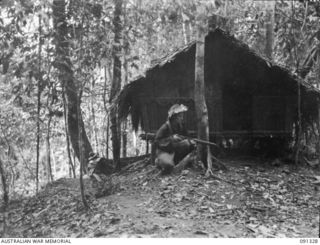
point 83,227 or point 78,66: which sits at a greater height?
point 78,66

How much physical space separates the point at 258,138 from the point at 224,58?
2175mm

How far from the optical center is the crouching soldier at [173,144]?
8.50 meters

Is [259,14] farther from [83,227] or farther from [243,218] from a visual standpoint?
[83,227]

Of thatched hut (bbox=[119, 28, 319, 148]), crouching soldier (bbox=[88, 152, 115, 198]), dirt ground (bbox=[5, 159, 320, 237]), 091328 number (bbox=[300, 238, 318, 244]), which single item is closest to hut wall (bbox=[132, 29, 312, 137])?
thatched hut (bbox=[119, 28, 319, 148])

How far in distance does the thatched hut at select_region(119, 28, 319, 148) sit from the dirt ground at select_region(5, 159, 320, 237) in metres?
1.16

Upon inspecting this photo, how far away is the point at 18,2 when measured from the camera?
21.9ft

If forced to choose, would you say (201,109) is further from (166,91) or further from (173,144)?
(166,91)

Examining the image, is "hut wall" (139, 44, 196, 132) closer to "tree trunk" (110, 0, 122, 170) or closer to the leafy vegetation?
"tree trunk" (110, 0, 122, 170)

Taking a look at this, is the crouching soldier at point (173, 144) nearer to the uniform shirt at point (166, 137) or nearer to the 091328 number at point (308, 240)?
the uniform shirt at point (166, 137)

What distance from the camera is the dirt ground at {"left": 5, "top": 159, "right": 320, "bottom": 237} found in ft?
19.6

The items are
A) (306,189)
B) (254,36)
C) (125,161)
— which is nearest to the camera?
(306,189)

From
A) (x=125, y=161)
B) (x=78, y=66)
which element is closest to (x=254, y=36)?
(x=125, y=161)

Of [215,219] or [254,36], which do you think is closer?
[215,219]

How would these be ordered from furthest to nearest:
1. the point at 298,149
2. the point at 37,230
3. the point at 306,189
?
1. the point at 298,149
2. the point at 306,189
3. the point at 37,230
